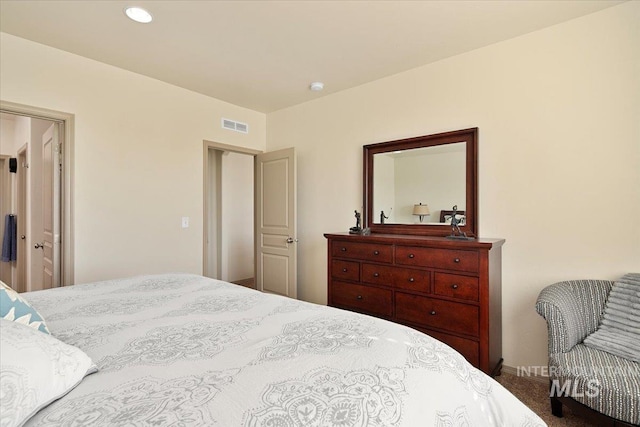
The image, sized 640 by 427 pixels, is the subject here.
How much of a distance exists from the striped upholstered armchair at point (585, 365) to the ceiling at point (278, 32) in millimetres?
1927

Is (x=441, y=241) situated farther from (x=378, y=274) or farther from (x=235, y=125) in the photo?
(x=235, y=125)

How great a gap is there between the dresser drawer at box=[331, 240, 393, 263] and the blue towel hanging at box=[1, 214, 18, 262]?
3971mm

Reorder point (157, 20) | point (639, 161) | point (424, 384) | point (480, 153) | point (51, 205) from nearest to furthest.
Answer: point (424, 384), point (639, 161), point (157, 20), point (480, 153), point (51, 205)

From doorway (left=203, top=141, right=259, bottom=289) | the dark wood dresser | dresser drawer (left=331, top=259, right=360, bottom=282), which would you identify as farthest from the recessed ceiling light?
doorway (left=203, top=141, right=259, bottom=289)

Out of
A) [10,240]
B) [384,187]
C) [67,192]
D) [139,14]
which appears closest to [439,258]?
[384,187]

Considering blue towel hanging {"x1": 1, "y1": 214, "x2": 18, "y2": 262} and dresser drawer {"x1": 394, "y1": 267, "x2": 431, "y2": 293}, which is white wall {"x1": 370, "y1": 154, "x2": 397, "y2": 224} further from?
blue towel hanging {"x1": 1, "y1": 214, "x2": 18, "y2": 262}

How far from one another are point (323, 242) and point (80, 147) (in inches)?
101

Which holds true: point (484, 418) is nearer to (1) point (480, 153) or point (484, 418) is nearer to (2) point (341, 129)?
(1) point (480, 153)

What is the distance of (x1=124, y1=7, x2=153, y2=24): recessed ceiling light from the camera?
83.9 inches

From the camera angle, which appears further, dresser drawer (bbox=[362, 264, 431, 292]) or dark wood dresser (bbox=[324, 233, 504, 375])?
dresser drawer (bbox=[362, 264, 431, 292])

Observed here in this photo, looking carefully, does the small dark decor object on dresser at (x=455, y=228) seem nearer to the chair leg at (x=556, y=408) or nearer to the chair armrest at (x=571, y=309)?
the chair armrest at (x=571, y=309)

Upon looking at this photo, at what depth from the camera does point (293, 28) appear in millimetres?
2354

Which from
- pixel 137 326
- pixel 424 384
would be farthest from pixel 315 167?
pixel 424 384

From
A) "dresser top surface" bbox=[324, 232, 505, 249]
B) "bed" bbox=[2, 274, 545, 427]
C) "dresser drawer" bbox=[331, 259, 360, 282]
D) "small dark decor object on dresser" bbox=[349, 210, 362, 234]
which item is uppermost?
"small dark decor object on dresser" bbox=[349, 210, 362, 234]
